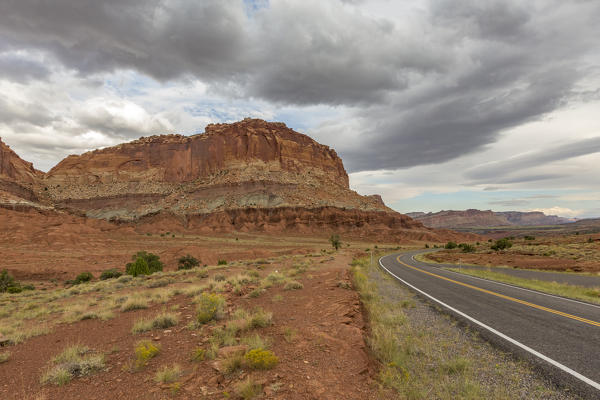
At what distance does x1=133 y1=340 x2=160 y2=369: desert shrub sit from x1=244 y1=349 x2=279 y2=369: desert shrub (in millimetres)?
1928

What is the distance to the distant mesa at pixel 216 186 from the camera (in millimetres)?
75000

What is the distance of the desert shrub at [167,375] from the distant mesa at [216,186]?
67.4m

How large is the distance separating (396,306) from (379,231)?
2704 inches

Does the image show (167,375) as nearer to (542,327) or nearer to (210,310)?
(210,310)

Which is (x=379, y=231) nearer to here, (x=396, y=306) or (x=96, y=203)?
(x=396, y=306)

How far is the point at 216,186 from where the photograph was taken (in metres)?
85.2

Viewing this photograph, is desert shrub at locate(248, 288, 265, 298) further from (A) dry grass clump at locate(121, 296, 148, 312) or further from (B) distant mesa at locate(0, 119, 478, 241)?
(B) distant mesa at locate(0, 119, 478, 241)

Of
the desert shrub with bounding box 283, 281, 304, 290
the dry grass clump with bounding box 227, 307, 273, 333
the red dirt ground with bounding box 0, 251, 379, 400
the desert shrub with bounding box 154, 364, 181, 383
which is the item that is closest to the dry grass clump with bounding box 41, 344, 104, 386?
the red dirt ground with bounding box 0, 251, 379, 400

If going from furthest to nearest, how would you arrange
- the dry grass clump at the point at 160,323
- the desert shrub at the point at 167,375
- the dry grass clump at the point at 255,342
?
1. the dry grass clump at the point at 160,323
2. the dry grass clump at the point at 255,342
3. the desert shrub at the point at 167,375

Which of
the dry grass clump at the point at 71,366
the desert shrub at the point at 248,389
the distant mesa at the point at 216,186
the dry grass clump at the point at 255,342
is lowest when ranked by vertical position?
the dry grass clump at the point at 71,366

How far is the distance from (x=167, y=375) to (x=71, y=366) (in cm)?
193

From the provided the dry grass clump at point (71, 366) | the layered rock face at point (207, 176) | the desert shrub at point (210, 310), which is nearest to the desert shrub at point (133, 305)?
the desert shrub at point (210, 310)

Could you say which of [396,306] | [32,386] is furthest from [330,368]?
[396,306]

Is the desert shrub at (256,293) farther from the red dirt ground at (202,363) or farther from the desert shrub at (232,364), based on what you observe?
the desert shrub at (232,364)
